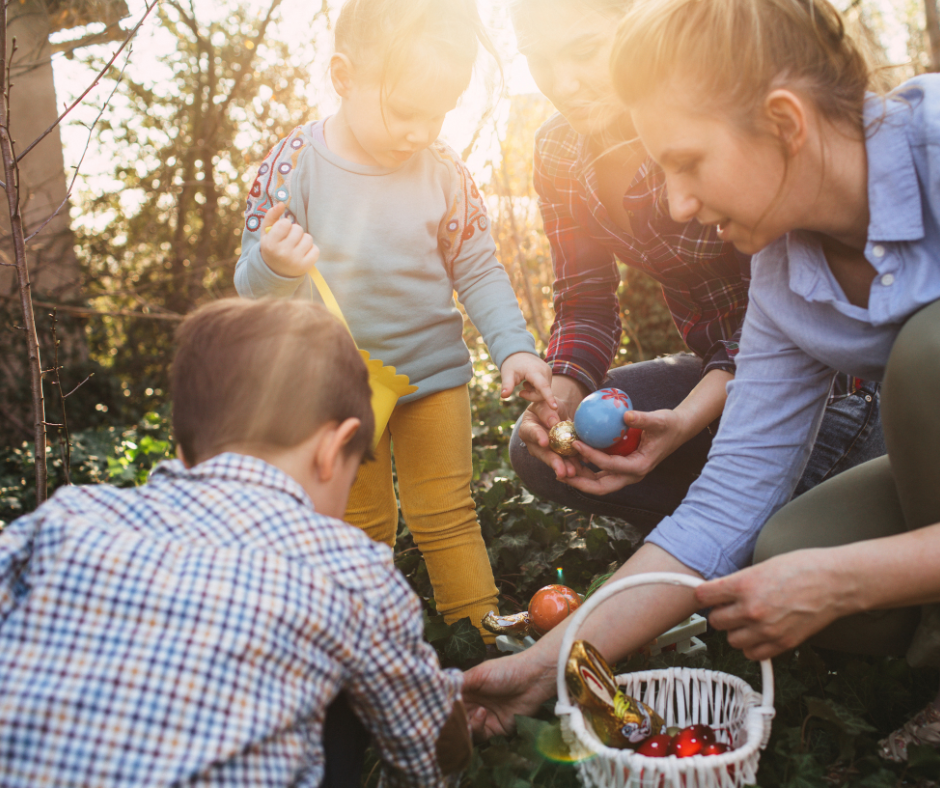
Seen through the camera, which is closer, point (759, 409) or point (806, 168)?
point (806, 168)

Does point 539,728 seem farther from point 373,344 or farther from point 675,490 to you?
point 373,344

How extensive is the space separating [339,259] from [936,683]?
1.78 m

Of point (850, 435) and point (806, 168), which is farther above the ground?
point (806, 168)

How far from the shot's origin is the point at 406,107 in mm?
1988

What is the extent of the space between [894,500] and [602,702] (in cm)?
79

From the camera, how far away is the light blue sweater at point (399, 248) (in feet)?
7.07

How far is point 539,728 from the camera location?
1.43m

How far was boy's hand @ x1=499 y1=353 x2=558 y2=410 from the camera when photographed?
2.11 m

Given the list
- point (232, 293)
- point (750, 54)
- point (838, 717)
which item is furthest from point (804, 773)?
point (232, 293)

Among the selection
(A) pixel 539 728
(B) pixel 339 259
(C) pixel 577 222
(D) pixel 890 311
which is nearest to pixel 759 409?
(D) pixel 890 311

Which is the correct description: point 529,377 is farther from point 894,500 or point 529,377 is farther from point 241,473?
point 241,473

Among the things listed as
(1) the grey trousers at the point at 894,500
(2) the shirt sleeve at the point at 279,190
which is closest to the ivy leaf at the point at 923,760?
(1) the grey trousers at the point at 894,500

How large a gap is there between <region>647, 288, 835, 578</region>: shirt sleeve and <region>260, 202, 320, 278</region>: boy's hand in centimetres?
99

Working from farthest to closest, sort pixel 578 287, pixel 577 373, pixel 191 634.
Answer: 1. pixel 578 287
2. pixel 577 373
3. pixel 191 634
